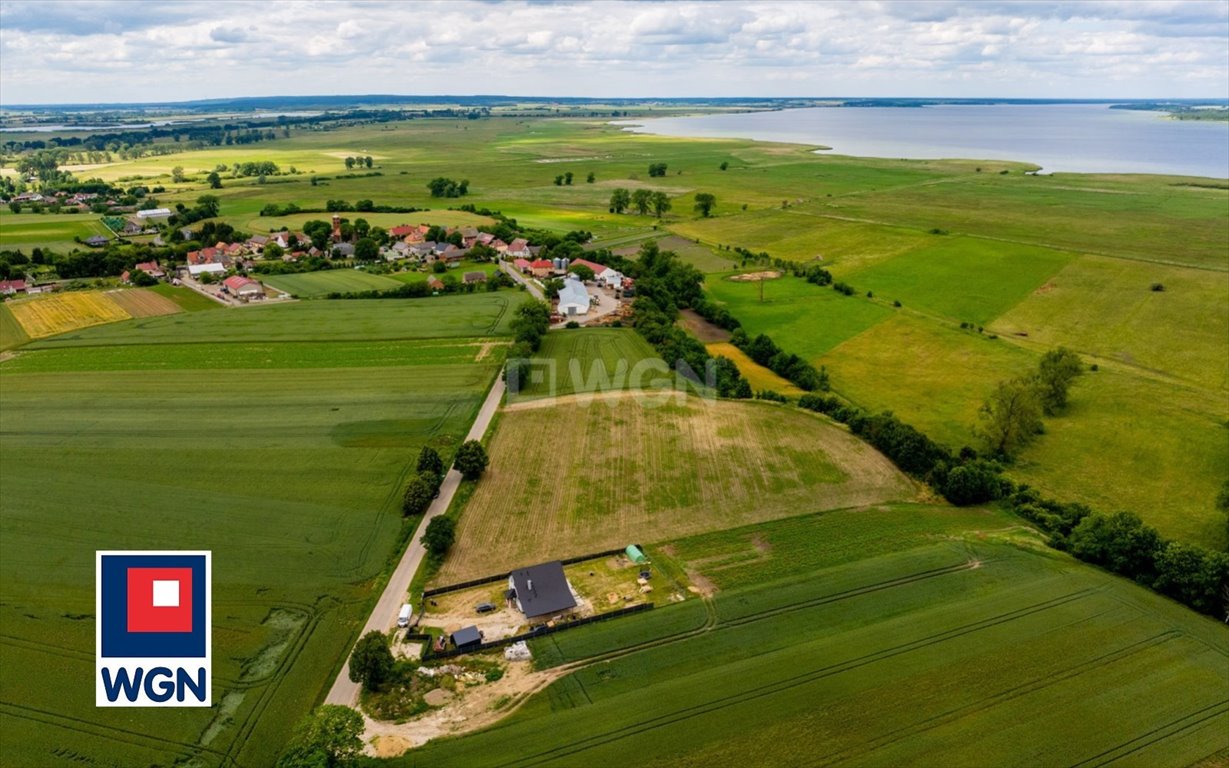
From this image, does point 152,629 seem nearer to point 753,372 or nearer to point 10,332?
point 753,372

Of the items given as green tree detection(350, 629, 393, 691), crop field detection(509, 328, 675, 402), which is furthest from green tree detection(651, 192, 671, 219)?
green tree detection(350, 629, 393, 691)

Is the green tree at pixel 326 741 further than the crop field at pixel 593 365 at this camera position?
No

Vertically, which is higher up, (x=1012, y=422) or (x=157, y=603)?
(x=157, y=603)

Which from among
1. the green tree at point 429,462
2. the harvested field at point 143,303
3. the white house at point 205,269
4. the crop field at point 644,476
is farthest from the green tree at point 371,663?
the white house at point 205,269

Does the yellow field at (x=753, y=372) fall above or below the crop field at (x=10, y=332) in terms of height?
below

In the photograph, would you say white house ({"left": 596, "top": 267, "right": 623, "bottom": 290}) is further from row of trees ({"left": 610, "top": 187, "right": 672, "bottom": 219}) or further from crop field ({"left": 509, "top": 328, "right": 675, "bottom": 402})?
row of trees ({"left": 610, "top": 187, "right": 672, "bottom": 219})

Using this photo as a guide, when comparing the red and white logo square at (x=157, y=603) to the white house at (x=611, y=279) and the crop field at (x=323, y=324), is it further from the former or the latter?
the white house at (x=611, y=279)

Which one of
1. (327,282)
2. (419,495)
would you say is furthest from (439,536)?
(327,282)
